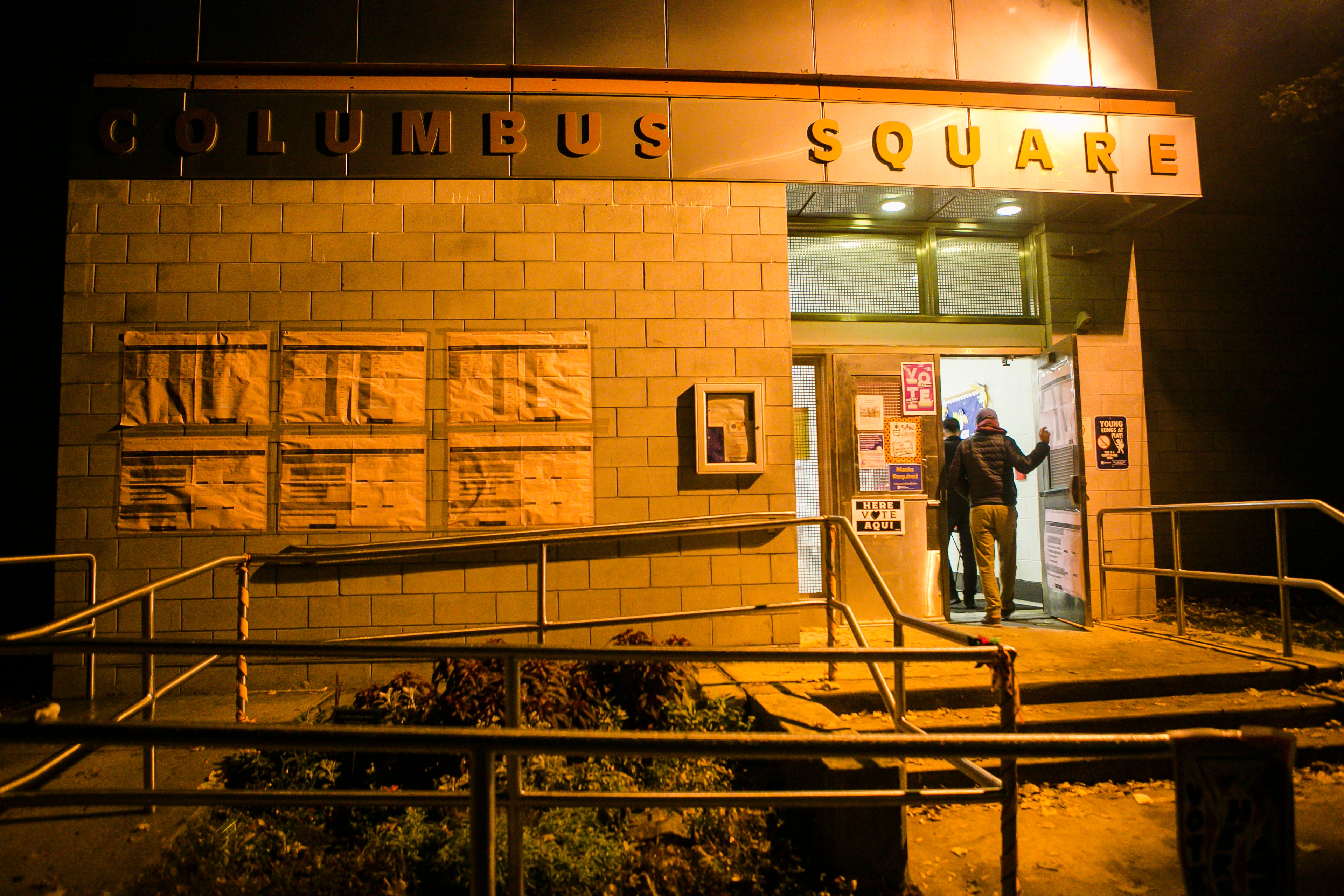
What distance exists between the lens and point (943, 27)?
612 centimetres

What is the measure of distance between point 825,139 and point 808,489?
3113mm

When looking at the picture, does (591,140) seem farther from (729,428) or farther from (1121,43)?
(1121,43)

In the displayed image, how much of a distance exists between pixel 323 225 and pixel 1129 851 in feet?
21.4

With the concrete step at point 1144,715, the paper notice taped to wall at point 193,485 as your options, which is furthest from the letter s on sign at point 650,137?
the concrete step at point 1144,715

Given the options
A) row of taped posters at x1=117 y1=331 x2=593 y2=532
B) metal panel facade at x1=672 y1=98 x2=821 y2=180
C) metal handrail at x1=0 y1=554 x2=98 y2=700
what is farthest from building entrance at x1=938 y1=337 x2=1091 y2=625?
metal handrail at x1=0 y1=554 x2=98 y2=700

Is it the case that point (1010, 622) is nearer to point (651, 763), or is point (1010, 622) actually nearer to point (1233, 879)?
point (651, 763)

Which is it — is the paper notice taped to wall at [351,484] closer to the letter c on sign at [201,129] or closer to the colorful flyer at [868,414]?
the letter c on sign at [201,129]

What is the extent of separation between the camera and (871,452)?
651 centimetres

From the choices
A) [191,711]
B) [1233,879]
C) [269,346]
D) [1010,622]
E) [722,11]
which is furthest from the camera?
[1010,622]

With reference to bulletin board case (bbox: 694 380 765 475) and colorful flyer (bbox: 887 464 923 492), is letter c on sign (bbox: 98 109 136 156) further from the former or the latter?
colorful flyer (bbox: 887 464 923 492)

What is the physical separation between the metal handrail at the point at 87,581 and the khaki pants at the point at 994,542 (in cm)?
655

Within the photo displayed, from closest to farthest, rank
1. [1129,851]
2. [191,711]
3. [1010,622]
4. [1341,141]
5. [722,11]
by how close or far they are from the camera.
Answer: [1129,851] → [191,711] → [722,11] → [1010,622] → [1341,141]

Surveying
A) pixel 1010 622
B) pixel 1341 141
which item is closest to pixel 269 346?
pixel 1010 622

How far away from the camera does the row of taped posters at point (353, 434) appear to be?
5.29 m
